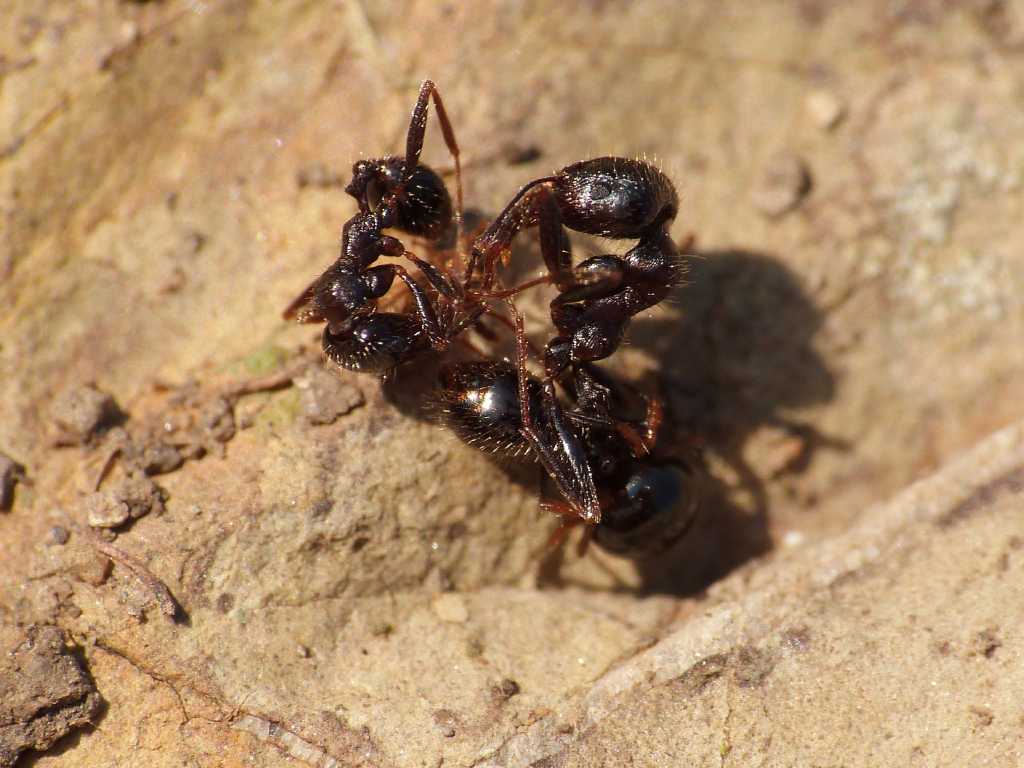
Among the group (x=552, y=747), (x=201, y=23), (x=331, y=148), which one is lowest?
(x=552, y=747)

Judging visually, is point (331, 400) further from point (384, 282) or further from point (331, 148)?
point (331, 148)

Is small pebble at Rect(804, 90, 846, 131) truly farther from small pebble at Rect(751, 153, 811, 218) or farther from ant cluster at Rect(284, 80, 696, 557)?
ant cluster at Rect(284, 80, 696, 557)

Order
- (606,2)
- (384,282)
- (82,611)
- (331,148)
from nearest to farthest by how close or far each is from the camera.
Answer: (82,611) → (384,282) → (331,148) → (606,2)

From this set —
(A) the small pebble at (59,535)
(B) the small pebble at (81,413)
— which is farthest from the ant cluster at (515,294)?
(A) the small pebble at (59,535)

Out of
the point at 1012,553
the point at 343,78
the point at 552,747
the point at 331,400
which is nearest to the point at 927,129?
the point at 1012,553

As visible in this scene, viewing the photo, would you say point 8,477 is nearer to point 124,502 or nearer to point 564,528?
point 124,502

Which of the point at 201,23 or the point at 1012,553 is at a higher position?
the point at 201,23

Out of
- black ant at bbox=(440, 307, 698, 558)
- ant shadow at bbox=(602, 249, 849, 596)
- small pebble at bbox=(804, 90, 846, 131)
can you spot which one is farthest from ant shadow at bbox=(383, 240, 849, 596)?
small pebble at bbox=(804, 90, 846, 131)
